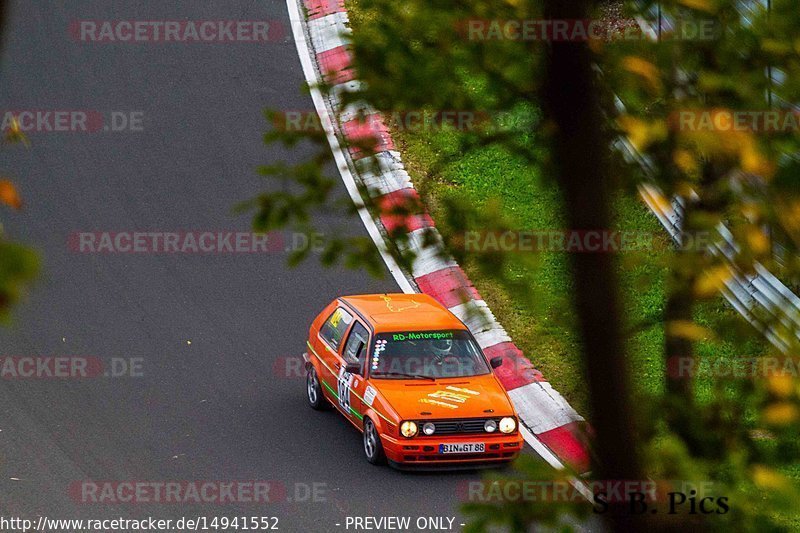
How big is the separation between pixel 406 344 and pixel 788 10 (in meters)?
8.30

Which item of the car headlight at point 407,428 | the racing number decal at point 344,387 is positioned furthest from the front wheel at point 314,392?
the car headlight at point 407,428

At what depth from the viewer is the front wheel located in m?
12.0

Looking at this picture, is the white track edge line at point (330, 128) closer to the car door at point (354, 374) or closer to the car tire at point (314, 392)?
the car door at point (354, 374)

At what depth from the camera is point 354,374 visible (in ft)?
36.6

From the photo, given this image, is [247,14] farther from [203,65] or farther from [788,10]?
[788,10]

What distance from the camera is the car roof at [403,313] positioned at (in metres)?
11.4

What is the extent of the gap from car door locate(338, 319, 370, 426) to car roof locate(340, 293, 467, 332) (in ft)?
0.58

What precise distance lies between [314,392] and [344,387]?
30.9 inches

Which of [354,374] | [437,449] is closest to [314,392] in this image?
[354,374]

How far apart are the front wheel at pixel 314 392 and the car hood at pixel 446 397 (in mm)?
1189

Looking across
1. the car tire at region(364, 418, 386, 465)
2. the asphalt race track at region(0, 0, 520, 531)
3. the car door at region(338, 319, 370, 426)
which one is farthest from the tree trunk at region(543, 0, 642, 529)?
the car door at region(338, 319, 370, 426)

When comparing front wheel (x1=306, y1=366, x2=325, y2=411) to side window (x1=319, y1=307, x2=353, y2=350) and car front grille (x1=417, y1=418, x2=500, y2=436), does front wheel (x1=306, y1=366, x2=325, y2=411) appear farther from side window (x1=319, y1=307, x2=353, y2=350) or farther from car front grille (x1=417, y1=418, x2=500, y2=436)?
car front grille (x1=417, y1=418, x2=500, y2=436)

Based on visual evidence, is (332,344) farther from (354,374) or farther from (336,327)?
(354,374)

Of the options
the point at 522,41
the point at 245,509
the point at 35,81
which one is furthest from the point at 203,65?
the point at 522,41
